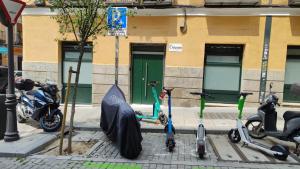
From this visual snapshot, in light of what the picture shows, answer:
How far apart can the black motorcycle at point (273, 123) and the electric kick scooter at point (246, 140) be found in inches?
18.7

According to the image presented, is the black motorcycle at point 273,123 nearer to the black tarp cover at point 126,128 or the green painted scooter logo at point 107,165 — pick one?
the black tarp cover at point 126,128

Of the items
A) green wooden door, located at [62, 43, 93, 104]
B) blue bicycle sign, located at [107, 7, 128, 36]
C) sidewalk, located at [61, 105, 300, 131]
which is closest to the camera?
blue bicycle sign, located at [107, 7, 128, 36]

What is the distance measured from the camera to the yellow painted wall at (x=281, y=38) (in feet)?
29.3

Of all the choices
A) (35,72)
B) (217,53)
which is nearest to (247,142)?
(217,53)

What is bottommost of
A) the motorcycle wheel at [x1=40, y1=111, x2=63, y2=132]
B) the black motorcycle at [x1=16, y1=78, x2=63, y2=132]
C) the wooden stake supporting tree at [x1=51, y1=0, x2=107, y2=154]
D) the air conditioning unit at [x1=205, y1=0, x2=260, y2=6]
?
the motorcycle wheel at [x1=40, y1=111, x2=63, y2=132]

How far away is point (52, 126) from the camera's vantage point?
630 cm

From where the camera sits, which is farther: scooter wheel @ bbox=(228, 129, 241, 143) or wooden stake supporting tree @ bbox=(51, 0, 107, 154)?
scooter wheel @ bbox=(228, 129, 241, 143)

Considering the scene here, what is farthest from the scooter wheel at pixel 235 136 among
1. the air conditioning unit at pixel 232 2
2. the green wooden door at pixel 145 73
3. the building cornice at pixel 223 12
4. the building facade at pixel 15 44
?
the building facade at pixel 15 44

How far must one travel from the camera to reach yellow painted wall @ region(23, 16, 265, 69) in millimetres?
9125

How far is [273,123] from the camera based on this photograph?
5.78m

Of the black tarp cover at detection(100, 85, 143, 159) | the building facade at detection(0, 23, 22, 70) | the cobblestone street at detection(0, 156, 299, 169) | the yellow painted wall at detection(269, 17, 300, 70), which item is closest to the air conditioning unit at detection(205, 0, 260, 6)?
the yellow painted wall at detection(269, 17, 300, 70)

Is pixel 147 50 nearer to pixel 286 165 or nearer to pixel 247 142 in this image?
pixel 247 142

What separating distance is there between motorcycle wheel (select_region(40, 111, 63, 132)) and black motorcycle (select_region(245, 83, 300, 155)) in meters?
4.64

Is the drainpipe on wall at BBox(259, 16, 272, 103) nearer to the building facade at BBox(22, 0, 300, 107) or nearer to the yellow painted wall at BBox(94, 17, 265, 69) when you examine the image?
the building facade at BBox(22, 0, 300, 107)
